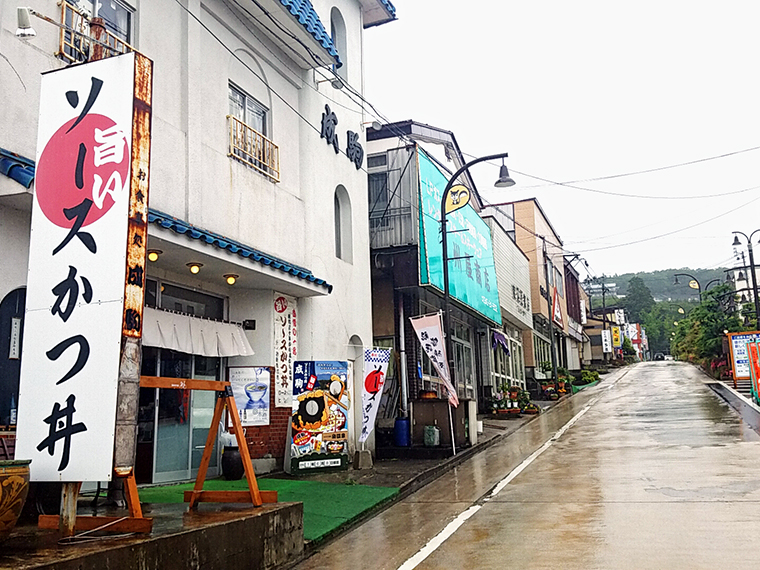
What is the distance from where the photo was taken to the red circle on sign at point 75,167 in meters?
6.05

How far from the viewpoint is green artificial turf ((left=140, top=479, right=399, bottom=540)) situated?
9312 mm

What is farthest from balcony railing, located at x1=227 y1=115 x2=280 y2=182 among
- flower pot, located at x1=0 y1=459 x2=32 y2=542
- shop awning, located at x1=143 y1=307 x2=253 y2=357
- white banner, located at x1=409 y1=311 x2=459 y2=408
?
flower pot, located at x1=0 y1=459 x2=32 y2=542

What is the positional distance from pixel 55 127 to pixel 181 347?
574 cm

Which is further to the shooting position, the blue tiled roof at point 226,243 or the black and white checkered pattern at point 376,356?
the black and white checkered pattern at point 376,356

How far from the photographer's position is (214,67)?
12461 millimetres

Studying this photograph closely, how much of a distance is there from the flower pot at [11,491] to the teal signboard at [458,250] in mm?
13801

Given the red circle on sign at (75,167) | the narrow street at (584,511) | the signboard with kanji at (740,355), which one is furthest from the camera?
the signboard with kanji at (740,355)

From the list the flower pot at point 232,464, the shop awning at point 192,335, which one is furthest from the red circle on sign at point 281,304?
the flower pot at point 232,464

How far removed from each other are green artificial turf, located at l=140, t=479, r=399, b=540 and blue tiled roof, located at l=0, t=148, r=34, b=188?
13.9 ft

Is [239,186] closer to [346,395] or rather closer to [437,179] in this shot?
[346,395]

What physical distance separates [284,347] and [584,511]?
6646mm

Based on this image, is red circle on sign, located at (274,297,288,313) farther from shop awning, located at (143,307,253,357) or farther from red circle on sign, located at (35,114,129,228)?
red circle on sign, located at (35,114,129,228)

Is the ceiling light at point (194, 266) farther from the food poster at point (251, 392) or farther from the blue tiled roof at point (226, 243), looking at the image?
the food poster at point (251, 392)

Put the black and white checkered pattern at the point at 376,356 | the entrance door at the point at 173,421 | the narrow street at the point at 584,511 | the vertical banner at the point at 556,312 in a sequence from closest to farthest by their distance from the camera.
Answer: the narrow street at the point at 584,511 < the entrance door at the point at 173,421 < the black and white checkered pattern at the point at 376,356 < the vertical banner at the point at 556,312
